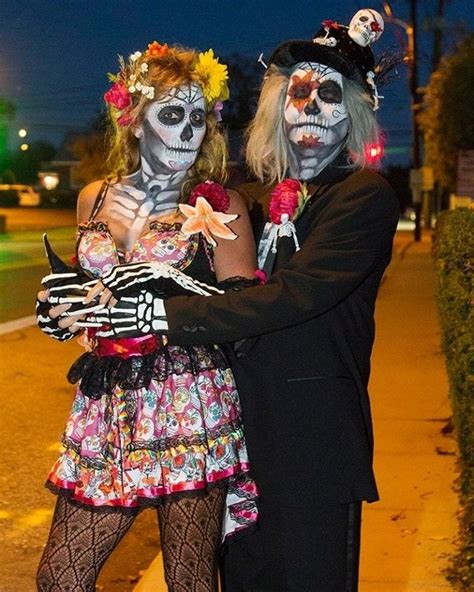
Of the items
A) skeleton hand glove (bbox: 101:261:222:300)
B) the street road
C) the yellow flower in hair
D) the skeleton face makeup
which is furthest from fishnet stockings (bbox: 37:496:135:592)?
the street road

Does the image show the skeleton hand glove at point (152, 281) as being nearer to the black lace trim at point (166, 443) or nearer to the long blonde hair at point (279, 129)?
the black lace trim at point (166, 443)

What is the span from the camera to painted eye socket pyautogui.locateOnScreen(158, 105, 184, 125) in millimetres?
3049

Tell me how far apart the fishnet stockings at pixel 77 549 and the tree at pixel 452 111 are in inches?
592

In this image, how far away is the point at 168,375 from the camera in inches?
110

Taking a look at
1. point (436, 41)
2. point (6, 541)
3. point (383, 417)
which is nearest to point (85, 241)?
point (6, 541)

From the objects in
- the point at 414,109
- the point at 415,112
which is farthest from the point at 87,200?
the point at 415,112

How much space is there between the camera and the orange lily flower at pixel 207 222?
113 inches

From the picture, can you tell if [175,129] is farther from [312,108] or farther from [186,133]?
[312,108]

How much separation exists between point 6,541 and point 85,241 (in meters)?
2.58

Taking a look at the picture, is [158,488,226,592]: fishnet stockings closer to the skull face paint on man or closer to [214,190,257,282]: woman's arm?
[214,190,257,282]: woman's arm

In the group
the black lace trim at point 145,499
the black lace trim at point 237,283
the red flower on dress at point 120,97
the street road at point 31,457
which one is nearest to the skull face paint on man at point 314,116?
the black lace trim at point 237,283

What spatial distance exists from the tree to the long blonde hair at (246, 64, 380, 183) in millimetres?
14402

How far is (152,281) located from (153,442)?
16.4 inches

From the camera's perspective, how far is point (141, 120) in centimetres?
310
